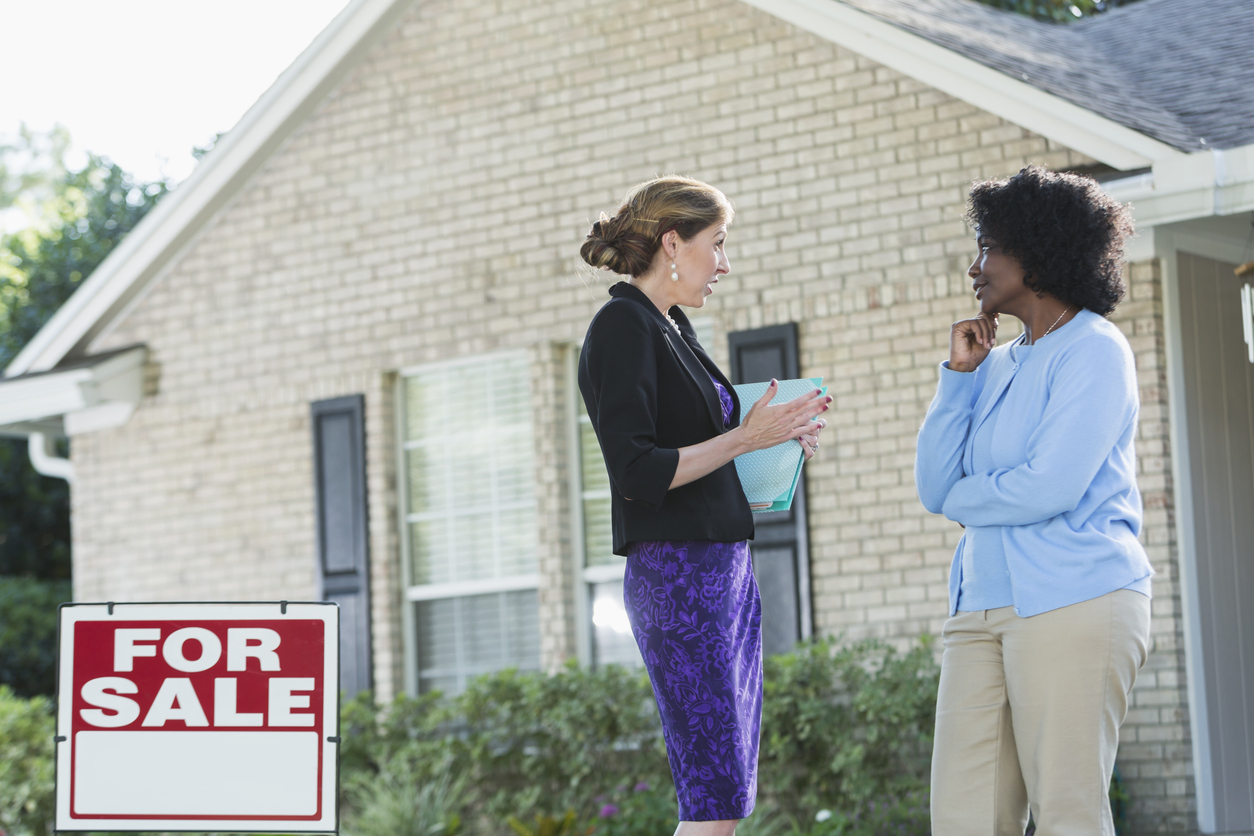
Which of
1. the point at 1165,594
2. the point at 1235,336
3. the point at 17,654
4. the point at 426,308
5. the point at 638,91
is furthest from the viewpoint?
the point at 17,654

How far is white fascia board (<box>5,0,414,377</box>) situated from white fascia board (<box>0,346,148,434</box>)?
247mm

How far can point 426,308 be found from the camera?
8.70m

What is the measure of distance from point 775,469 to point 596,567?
5.17 m

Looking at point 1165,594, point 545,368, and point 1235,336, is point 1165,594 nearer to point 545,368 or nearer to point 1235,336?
point 1235,336

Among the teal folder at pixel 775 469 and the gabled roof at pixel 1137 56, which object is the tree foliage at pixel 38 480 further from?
the teal folder at pixel 775 469

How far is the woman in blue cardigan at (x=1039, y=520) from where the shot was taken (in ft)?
8.67

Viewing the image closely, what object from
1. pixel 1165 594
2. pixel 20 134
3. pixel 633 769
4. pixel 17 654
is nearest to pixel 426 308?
pixel 633 769

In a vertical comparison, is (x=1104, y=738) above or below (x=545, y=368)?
below

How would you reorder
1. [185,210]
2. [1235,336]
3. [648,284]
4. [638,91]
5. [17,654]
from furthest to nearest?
[17,654] < [185,210] < [638,91] < [1235,336] < [648,284]

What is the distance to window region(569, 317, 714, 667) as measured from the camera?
A: 8.09 metres

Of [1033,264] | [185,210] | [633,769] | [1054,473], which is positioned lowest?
[633,769]

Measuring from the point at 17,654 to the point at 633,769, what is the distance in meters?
9.09

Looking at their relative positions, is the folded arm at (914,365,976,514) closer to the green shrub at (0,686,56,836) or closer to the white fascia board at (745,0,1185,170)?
the white fascia board at (745,0,1185,170)

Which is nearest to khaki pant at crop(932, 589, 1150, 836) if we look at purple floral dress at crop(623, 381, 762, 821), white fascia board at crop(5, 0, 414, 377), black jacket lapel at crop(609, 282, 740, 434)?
purple floral dress at crop(623, 381, 762, 821)
